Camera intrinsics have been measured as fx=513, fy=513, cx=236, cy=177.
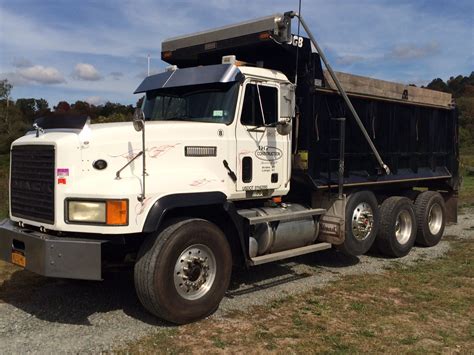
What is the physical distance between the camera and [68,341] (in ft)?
16.3

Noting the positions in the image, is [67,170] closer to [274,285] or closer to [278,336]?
[278,336]

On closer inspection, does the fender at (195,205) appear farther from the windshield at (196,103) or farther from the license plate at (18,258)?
the license plate at (18,258)

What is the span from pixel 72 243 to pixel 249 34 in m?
3.81

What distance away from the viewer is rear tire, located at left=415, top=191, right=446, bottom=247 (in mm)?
9797

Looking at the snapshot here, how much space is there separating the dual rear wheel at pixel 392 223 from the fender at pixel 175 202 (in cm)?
286

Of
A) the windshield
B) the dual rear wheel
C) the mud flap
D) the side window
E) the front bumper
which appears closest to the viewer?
the front bumper

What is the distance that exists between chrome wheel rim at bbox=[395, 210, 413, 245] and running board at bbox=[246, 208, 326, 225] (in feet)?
7.80

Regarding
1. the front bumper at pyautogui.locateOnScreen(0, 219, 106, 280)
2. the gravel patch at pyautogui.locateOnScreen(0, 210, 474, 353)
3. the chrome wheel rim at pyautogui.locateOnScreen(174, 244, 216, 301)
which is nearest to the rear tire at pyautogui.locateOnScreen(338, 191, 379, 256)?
the gravel patch at pyautogui.locateOnScreen(0, 210, 474, 353)

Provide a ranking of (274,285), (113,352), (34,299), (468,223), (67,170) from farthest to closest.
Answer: (468,223), (274,285), (34,299), (67,170), (113,352)

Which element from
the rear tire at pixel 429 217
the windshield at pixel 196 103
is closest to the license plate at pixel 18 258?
the windshield at pixel 196 103

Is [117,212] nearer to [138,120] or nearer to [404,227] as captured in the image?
[138,120]

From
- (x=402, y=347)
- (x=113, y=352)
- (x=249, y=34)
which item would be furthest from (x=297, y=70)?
(x=113, y=352)

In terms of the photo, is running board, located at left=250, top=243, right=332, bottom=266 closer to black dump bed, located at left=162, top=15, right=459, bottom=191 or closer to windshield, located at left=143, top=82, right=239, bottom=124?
black dump bed, located at left=162, top=15, right=459, bottom=191

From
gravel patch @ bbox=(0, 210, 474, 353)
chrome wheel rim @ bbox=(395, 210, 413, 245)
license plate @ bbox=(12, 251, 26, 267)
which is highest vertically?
license plate @ bbox=(12, 251, 26, 267)
